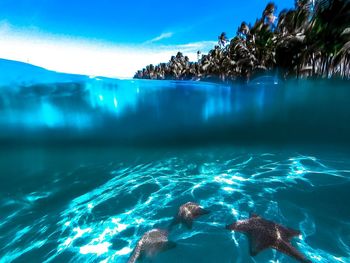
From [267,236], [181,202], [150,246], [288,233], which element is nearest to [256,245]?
[267,236]

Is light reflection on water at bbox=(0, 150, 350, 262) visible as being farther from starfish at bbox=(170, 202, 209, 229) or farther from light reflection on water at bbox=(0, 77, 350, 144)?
light reflection on water at bbox=(0, 77, 350, 144)

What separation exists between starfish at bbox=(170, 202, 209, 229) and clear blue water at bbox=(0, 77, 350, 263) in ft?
0.77

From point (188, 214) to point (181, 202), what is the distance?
58.5 inches

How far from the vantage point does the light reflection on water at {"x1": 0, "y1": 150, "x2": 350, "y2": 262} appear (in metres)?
4.45

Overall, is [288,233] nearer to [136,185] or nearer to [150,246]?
[150,246]

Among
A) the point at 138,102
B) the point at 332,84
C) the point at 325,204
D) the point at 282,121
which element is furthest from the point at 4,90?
the point at 282,121

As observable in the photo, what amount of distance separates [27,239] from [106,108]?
14.9 meters

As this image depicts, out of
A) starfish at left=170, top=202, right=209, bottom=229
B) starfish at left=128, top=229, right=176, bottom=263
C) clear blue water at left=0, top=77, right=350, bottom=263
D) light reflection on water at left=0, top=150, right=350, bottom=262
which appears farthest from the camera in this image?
starfish at left=170, top=202, right=209, bottom=229

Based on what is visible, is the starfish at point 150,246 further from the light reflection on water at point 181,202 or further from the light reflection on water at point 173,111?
the light reflection on water at point 173,111

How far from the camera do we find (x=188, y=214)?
16.6 ft

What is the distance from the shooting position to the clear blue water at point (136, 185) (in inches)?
187

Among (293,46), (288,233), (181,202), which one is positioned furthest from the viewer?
(293,46)

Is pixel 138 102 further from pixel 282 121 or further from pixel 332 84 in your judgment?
pixel 282 121

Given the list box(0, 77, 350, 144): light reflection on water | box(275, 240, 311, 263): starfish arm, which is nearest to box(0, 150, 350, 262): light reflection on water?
box(275, 240, 311, 263): starfish arm
